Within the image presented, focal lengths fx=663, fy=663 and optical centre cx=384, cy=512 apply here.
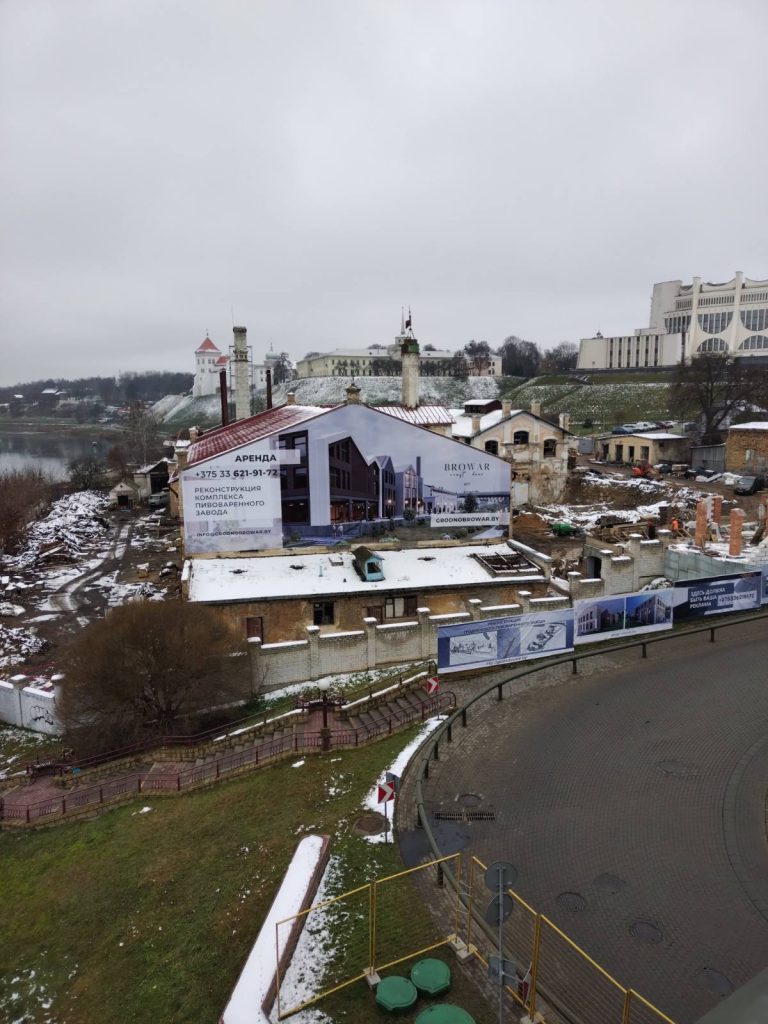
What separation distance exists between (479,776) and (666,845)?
3945 millimetres

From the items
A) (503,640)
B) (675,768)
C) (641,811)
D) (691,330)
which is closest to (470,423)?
(503,640)

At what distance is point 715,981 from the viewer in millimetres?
9000

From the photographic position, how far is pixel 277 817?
13.5 meters

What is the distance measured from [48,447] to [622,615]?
454 ft

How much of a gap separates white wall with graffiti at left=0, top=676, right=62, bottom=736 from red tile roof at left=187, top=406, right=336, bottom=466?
10.3m

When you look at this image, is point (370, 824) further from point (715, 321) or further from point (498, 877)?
point (715, 321)

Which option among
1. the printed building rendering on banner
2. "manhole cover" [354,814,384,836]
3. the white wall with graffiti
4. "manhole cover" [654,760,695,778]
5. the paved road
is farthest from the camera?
the printed building rendering on banner

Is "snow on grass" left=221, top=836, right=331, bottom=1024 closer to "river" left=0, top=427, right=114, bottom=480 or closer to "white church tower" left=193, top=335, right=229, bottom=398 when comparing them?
"river" left=0, top=427, right=114, bottom=480

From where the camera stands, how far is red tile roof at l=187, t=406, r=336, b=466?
2803cm

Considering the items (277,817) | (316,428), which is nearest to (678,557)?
(316,428)

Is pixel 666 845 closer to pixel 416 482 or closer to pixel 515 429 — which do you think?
pixel 416 482

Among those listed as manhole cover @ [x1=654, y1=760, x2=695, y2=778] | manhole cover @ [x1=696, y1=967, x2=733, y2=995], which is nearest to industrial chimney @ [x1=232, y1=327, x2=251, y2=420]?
manhole cover @ [x1=654, y1=760, x2=695, y2=778]

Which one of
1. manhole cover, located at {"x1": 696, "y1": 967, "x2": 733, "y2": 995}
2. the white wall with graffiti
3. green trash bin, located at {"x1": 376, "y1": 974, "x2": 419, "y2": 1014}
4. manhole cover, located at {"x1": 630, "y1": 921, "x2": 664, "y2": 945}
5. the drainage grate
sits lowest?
the white wall with graffiti

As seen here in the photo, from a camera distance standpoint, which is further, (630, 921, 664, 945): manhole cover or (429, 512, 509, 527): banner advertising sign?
(429, 512, 509, 527): banner advertising sign
